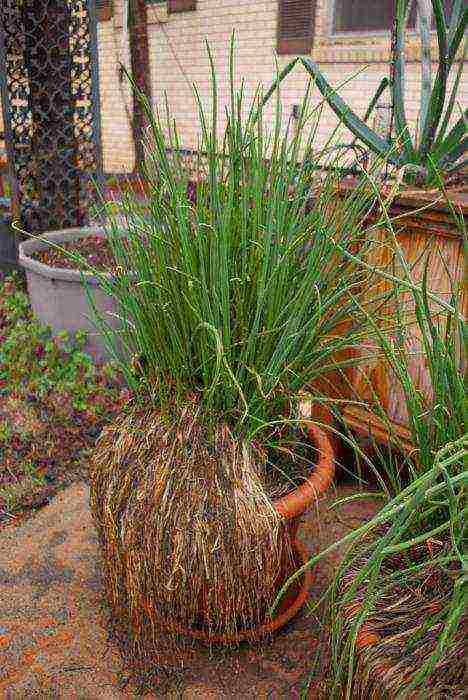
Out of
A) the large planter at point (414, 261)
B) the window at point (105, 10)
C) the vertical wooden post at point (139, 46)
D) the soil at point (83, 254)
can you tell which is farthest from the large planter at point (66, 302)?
the window at point (105, 10)

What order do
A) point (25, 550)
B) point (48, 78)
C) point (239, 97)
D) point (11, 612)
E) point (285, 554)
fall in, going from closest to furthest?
point (239, 97) < point (285, 554) < point (11, 612) < point (25, 550) < point (48, 78)

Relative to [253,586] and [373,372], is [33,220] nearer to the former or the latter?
[373,372]

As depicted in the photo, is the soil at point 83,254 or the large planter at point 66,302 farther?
the soil at point 83,254

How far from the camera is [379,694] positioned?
0.94m

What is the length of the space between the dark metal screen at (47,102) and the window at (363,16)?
3.04m

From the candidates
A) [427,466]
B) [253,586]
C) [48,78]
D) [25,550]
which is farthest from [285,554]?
[48,78]

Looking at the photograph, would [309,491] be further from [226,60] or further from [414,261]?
[226,60]

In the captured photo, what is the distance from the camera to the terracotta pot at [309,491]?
4.45 feet

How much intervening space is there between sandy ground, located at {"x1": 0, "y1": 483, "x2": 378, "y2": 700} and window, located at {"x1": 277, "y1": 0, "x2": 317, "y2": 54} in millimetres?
5002

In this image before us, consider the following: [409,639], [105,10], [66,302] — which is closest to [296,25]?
[105,10]

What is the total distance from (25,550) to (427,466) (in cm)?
130

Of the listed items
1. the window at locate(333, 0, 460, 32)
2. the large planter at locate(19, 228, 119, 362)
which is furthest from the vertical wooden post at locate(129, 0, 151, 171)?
the large planter at locate(19, 228, 119, 362)

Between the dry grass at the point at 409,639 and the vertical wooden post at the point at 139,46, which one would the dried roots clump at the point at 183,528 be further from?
the vertical wooden post at the point at 139,46

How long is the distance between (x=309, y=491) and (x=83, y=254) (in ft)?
6.88
